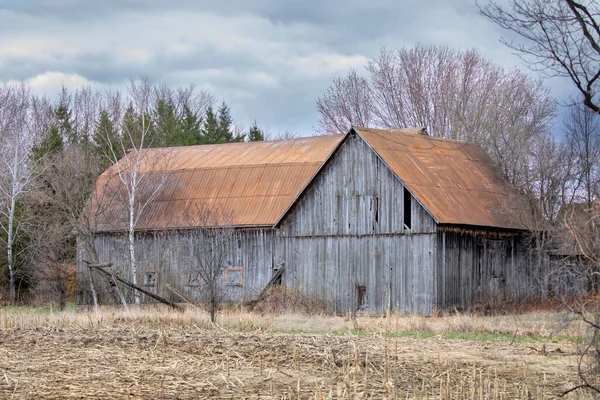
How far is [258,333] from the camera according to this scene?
843 inches

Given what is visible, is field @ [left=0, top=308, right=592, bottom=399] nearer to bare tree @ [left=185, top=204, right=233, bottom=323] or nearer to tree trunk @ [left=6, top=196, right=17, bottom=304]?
bare tree @ [left=185, top=204, right=233, bottom=323]

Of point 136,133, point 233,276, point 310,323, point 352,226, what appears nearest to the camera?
point 310,323

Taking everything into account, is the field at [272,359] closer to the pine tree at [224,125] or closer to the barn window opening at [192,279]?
the barn window opening at [192,279]

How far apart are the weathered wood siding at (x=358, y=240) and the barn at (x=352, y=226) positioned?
35 mm

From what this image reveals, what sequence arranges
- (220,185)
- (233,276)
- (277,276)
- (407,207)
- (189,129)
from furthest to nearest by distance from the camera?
(189,129) < (220,185) < (233,276) < (277,276) < (407,207)

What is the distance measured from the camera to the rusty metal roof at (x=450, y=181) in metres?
31.3

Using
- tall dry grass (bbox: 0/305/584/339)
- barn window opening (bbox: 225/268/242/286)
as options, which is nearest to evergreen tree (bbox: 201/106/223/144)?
barn window opening (bbox: 225/268/242/286)

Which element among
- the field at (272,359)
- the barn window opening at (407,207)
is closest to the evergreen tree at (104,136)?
the barn window opening at (407,207)

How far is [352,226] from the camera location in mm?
32625

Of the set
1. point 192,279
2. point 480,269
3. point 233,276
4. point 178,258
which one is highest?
point 178,258

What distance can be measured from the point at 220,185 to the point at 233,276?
439 centimetres

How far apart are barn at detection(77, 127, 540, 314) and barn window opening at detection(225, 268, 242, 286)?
0.05 metres

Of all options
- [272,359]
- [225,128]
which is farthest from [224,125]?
[272,359]

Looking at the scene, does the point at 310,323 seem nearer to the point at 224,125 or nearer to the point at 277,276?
the point at 277,276
